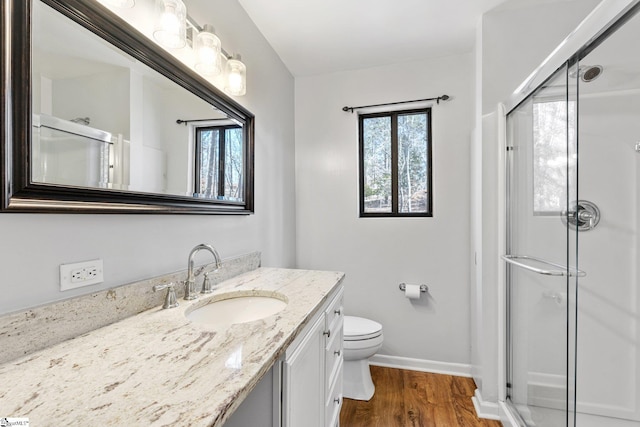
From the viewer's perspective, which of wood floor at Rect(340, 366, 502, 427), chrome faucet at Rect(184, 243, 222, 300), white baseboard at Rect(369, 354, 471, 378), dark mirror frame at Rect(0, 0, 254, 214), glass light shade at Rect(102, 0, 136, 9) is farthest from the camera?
white baseboard at Rect(369, 354, 471, 378)

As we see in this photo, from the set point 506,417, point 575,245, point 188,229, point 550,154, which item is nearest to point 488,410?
point 506,417

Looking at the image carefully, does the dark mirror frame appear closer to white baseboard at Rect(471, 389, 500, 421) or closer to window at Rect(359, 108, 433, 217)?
window at Rect(359, 108, 433, 217)

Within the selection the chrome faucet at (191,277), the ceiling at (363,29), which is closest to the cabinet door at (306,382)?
the chrome faucet at (191,277)

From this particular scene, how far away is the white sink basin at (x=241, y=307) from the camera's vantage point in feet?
4.01

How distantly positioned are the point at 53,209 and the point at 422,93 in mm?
2391

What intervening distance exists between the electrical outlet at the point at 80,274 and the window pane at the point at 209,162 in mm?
565

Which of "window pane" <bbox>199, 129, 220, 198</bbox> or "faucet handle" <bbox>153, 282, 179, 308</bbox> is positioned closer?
"faucet handle" <bbox>153, 282, 179, 308</bbox>

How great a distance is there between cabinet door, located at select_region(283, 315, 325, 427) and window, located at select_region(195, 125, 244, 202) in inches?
32.9

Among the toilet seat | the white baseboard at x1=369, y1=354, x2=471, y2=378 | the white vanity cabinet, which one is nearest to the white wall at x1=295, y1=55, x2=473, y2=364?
the white baseboard at x1=369, y1=354, x2=471, y2=378

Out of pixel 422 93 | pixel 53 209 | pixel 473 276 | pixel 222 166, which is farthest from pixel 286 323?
pixel 422 93

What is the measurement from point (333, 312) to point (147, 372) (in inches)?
36.0

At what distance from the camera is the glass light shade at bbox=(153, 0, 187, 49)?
1.09 m

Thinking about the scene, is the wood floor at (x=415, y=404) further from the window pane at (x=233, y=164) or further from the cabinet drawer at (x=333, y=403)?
the window pane at (x=233, y=164)

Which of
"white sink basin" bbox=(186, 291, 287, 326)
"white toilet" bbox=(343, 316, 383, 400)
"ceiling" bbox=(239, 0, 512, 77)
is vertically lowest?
"white toilet" bbox=(343, 316, 383, 400)
